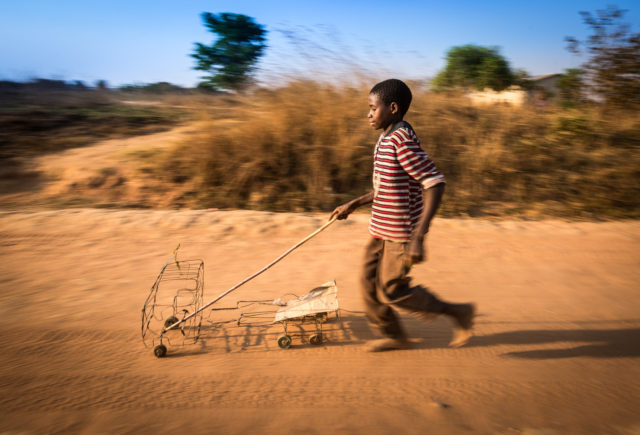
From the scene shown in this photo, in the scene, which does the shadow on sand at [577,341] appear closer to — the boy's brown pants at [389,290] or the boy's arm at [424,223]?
the boy's brown pants at [389,290]

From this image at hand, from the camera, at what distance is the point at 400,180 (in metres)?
2.26

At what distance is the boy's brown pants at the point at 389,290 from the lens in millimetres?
2328

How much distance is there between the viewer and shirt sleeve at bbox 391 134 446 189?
2137 mm

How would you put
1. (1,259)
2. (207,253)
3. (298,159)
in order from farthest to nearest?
(298,159), (207,253), (1,259)

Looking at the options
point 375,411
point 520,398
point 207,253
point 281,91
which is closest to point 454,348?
point 520,398

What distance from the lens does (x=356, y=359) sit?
2.59 m

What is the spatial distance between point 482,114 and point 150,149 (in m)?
7.07

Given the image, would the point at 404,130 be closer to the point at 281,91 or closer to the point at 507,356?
the point at 507,356

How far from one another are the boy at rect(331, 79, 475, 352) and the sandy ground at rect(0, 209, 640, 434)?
428 mm

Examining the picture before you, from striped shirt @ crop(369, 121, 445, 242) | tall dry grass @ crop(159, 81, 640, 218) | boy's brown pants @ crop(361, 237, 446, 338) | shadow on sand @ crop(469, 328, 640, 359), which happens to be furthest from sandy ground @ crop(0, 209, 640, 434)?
tall dry grass @ crop(159, 81, 640, 218)

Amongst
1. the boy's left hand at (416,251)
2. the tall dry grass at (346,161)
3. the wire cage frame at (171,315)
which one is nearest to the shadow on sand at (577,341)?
the boy's left hand at (416,251)

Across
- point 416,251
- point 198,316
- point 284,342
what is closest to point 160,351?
point 198,316

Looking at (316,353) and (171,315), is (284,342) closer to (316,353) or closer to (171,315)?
(316,353)

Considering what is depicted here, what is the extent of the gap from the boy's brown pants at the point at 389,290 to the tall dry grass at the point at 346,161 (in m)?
4.39
